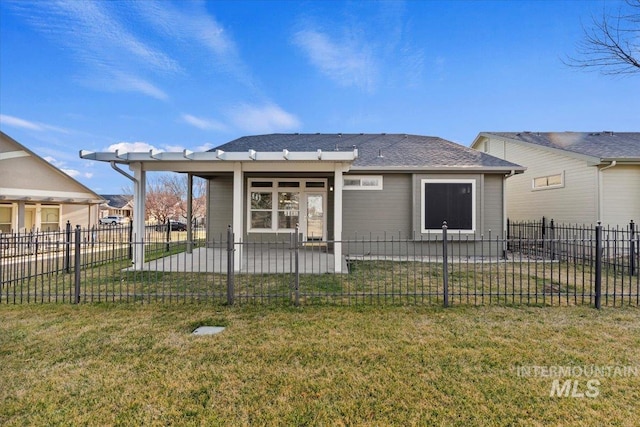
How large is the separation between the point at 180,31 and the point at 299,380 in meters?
14.2

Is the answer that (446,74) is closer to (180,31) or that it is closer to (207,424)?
(180,31)

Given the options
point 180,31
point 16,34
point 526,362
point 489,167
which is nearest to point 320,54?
point 180,31

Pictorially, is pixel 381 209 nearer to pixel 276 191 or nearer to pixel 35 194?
pixel 276 191

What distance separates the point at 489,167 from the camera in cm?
947

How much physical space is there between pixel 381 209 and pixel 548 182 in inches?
295

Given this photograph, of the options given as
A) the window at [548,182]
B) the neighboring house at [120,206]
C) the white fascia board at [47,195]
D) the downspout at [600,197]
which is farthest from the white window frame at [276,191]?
the neighboring house at [120,206]

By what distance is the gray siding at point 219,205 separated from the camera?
1155 cm

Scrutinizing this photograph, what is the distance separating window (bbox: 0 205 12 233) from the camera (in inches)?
545

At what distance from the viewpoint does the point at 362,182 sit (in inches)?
399

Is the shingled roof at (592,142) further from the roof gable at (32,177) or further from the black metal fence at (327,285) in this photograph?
the roof gable at (32,177)

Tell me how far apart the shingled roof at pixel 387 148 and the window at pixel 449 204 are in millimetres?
597

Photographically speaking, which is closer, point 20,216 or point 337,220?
point 337,220

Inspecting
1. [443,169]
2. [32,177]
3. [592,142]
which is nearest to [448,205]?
[443,169]

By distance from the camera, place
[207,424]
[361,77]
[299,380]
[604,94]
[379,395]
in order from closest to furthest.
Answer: [207,424] < [379,395] < [299,380] < [604,94] < [361,77]
